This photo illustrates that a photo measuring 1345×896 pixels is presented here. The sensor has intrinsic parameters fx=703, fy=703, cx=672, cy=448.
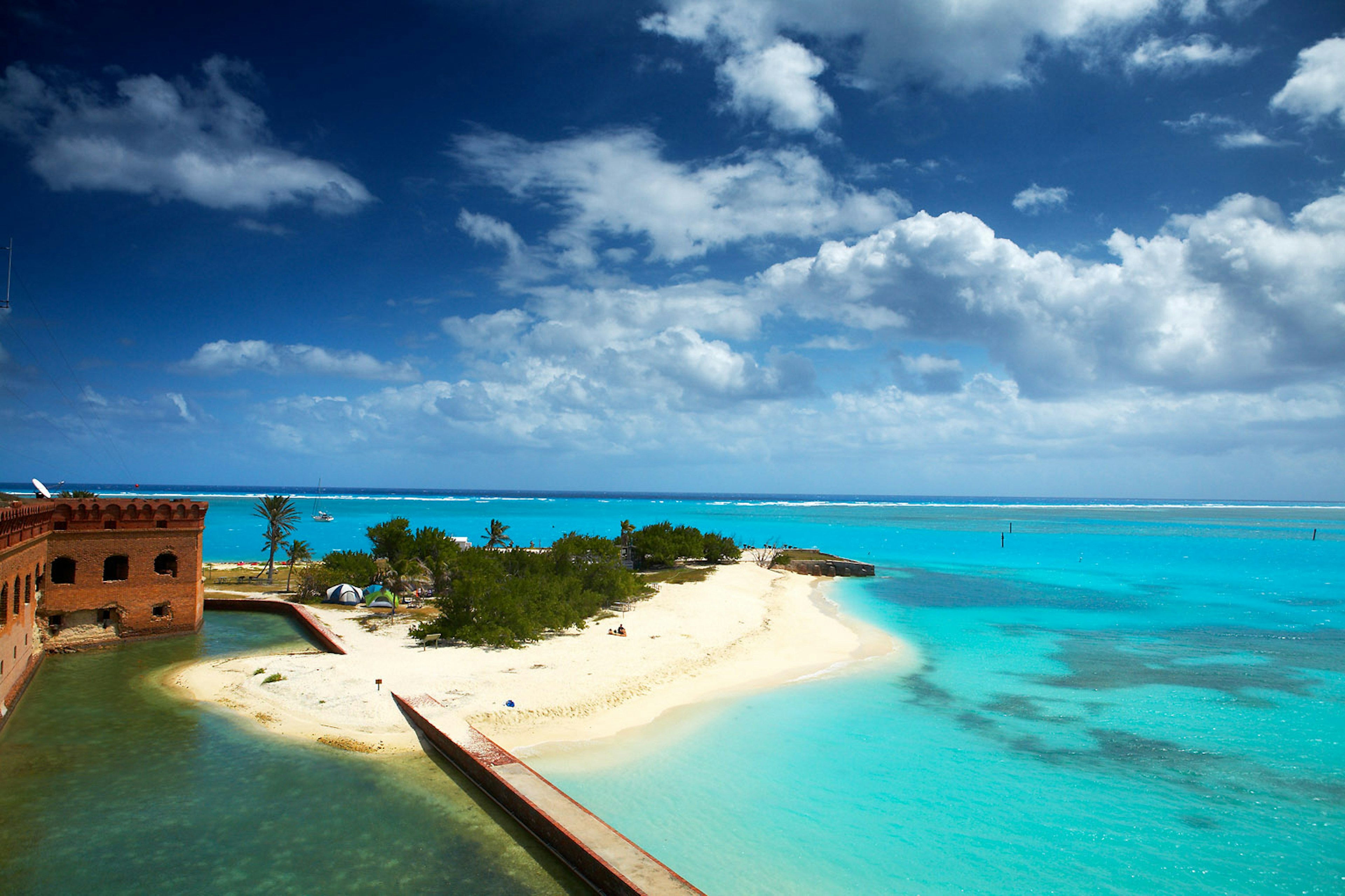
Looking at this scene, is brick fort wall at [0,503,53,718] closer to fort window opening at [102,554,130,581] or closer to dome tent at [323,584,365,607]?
fort window opening at [102,554,130,581]

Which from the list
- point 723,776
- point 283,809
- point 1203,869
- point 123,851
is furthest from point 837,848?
point 123,851

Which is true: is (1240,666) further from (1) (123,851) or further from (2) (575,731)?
(1) (123,851)

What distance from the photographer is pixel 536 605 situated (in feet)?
112

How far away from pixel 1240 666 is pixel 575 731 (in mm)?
33486

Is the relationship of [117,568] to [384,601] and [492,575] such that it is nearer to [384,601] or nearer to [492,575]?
[384,601]

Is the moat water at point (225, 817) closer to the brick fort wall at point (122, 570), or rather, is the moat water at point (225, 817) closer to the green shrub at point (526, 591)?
the brick fort wall at point (122, 570)

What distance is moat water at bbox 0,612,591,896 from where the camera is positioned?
45.5 feet

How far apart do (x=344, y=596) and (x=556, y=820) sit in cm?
3253

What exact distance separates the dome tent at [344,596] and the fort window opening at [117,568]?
38.8 feet

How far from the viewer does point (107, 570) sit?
31.5 meters

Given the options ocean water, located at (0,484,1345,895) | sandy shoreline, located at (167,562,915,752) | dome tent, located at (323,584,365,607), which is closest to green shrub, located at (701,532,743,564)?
ocean water, located at (0,484,1345,895)

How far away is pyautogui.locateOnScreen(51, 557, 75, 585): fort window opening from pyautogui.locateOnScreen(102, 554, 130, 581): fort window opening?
1.09 m

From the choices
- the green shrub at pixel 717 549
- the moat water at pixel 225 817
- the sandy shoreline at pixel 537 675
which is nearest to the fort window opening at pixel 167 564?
the sandy shoreline at pixel 537 675

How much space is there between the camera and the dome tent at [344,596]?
139ft
